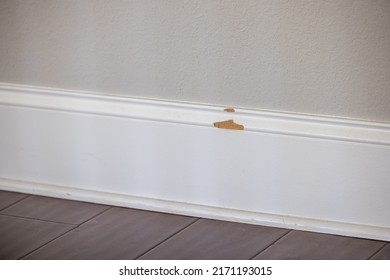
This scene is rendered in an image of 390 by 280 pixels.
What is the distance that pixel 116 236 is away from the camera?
1.95m

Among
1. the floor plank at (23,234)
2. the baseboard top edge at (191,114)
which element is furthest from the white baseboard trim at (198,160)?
the floor plank at (23,234)

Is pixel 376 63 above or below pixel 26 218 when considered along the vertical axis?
above

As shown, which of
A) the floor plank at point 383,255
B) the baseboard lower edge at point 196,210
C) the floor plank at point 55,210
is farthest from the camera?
the floor plank at point 55,210

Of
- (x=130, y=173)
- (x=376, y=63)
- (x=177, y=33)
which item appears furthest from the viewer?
(x=130, y=173)

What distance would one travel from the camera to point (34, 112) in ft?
7.01

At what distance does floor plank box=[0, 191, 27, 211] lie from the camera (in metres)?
2.14

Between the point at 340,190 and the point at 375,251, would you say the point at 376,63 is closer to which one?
the point at 340,190

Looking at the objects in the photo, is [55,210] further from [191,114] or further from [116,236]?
[191,114]

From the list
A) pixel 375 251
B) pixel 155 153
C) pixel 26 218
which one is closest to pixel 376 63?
pixel 375 251

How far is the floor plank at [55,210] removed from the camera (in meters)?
2.06

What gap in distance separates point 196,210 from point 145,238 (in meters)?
0.17

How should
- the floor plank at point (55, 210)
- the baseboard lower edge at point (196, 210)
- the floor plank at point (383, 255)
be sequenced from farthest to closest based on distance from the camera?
the floor plank at point (55, 210) → the baseboard lower edge at point (196, 210) → the floor plank at point (383, 255)

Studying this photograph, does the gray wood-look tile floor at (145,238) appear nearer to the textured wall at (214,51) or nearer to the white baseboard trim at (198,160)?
the white baseboard trim at (198,160)
